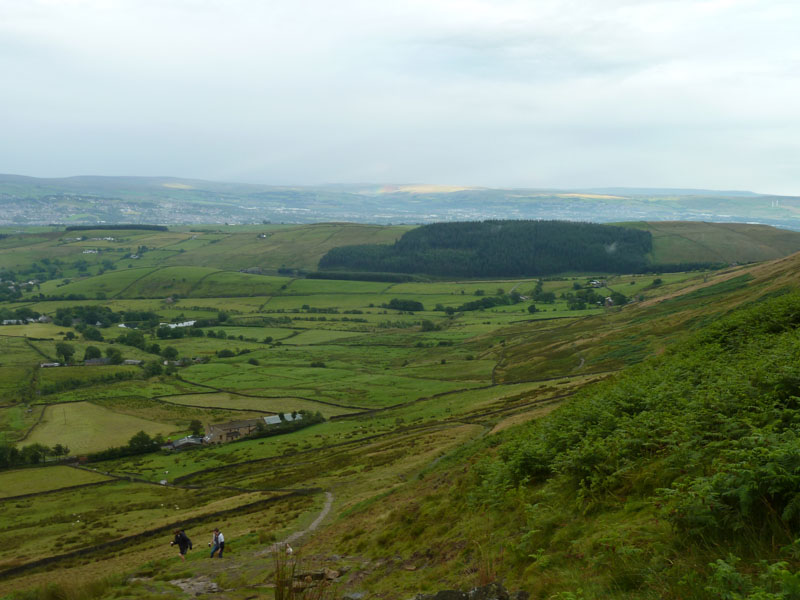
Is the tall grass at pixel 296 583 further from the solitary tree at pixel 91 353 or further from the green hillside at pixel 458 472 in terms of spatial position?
the solitary tree at pixel 91 353

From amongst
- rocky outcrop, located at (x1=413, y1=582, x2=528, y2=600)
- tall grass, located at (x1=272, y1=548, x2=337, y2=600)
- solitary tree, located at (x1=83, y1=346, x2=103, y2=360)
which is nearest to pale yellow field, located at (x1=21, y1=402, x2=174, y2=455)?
solitary tree, located at (x1=83, y1=346, x2=103, y2=360)

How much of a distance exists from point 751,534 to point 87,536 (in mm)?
Result: 52116

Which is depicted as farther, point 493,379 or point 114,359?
point 114,359

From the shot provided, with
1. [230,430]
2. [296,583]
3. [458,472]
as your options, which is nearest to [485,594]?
[296,583]

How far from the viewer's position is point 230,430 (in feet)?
299

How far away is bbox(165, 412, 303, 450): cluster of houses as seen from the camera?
292ft

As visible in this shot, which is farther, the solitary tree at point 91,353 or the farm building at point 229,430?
the solitary tree at point 91,353

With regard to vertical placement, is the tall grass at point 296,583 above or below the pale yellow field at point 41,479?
above

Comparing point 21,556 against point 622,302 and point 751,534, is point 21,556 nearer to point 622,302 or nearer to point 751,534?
point 751,534

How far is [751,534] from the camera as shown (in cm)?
980

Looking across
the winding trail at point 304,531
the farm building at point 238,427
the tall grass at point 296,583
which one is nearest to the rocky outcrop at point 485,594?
the tall grass at point 296,583

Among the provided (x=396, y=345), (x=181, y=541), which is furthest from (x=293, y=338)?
(x=181, y=541)

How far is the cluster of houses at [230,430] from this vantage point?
292 ft

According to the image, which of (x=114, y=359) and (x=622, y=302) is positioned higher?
(x=622, y=302)
